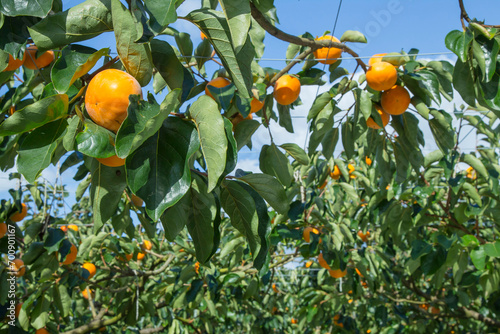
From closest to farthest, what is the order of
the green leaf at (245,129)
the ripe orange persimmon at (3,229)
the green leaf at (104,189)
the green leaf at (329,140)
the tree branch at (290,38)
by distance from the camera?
1. the green leaf at (104,189)
2. the tree branch at (290,38)
3. the green leaf at (245,129)
4. the green leaf at (329,140)
5. the ripe orange persimmon at (3,229)

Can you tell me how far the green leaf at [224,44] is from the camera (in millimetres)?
660

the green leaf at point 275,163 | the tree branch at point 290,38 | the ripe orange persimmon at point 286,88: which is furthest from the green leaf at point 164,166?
the ripe orange persimmon at point 286,88

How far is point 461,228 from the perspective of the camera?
2.24m

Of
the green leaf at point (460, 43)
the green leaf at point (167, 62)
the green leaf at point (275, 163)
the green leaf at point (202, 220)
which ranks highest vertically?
the green leaf at point (460, 43)

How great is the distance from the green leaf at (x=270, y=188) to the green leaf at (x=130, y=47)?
0.28 metres

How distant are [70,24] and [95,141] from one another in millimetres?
205

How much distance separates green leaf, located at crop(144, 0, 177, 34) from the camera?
0.55 meters

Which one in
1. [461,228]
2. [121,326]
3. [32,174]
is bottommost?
[121,326]

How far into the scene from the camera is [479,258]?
177cm

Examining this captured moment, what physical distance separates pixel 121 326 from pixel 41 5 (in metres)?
4.43

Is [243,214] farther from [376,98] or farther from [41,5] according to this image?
[376,98]

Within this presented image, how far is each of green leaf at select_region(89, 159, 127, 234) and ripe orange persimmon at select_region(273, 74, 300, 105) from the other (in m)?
0.72

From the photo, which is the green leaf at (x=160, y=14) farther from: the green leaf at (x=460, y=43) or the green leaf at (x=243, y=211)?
the green leaf at (x=460, y=43)

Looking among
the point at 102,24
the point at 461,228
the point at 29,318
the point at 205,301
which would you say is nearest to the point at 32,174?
the point at 102,24
